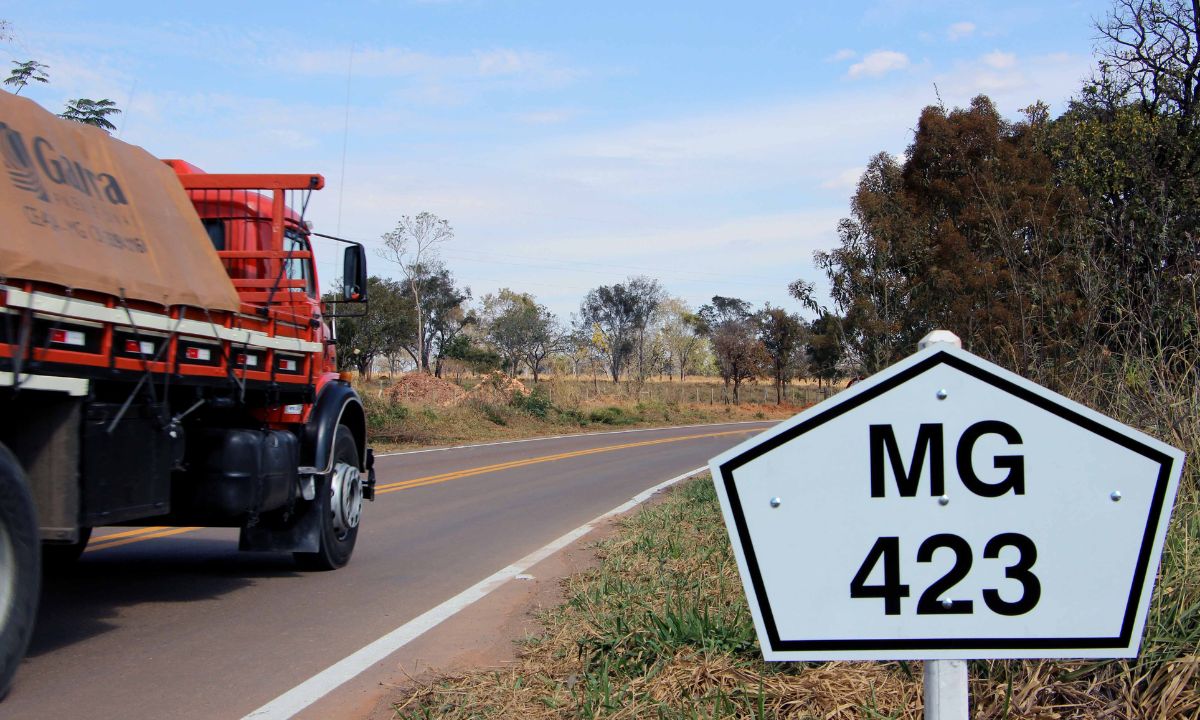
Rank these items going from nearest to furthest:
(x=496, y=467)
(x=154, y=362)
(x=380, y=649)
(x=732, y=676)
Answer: (x=732, y=676) → (x=154, y=362) → (x=380, y=649) → (x=496, y=467)

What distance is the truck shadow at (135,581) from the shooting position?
21.7 ft

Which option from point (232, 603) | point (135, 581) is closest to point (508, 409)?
point (135, 581)

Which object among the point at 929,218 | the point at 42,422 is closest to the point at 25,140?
the point at 42,422

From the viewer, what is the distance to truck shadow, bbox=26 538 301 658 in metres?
6.62

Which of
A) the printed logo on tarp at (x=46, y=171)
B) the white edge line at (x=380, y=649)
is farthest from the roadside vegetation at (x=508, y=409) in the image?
the printed logo on tarp at (x=46, y=171)

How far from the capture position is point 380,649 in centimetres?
621

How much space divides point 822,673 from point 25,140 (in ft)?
15.3

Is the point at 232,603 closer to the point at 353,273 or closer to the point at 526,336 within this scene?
the point at 353,273

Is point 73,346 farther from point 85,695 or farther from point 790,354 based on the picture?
point 790,354

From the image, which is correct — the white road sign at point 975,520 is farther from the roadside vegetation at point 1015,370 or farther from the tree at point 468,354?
the tree at point 468,354

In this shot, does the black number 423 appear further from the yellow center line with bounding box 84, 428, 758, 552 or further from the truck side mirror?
the yellow center line with bounding box 84, 428, 758, 552

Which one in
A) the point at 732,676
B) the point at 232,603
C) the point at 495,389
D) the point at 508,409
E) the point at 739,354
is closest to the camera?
the point at 732,676

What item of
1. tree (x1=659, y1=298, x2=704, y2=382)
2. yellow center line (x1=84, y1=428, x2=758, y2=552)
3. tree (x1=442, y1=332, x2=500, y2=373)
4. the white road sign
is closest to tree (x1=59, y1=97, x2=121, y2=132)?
yellow center line (x1=84, y1=428, x2=758, y2=552)

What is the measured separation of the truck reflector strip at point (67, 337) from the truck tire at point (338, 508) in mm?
3157
